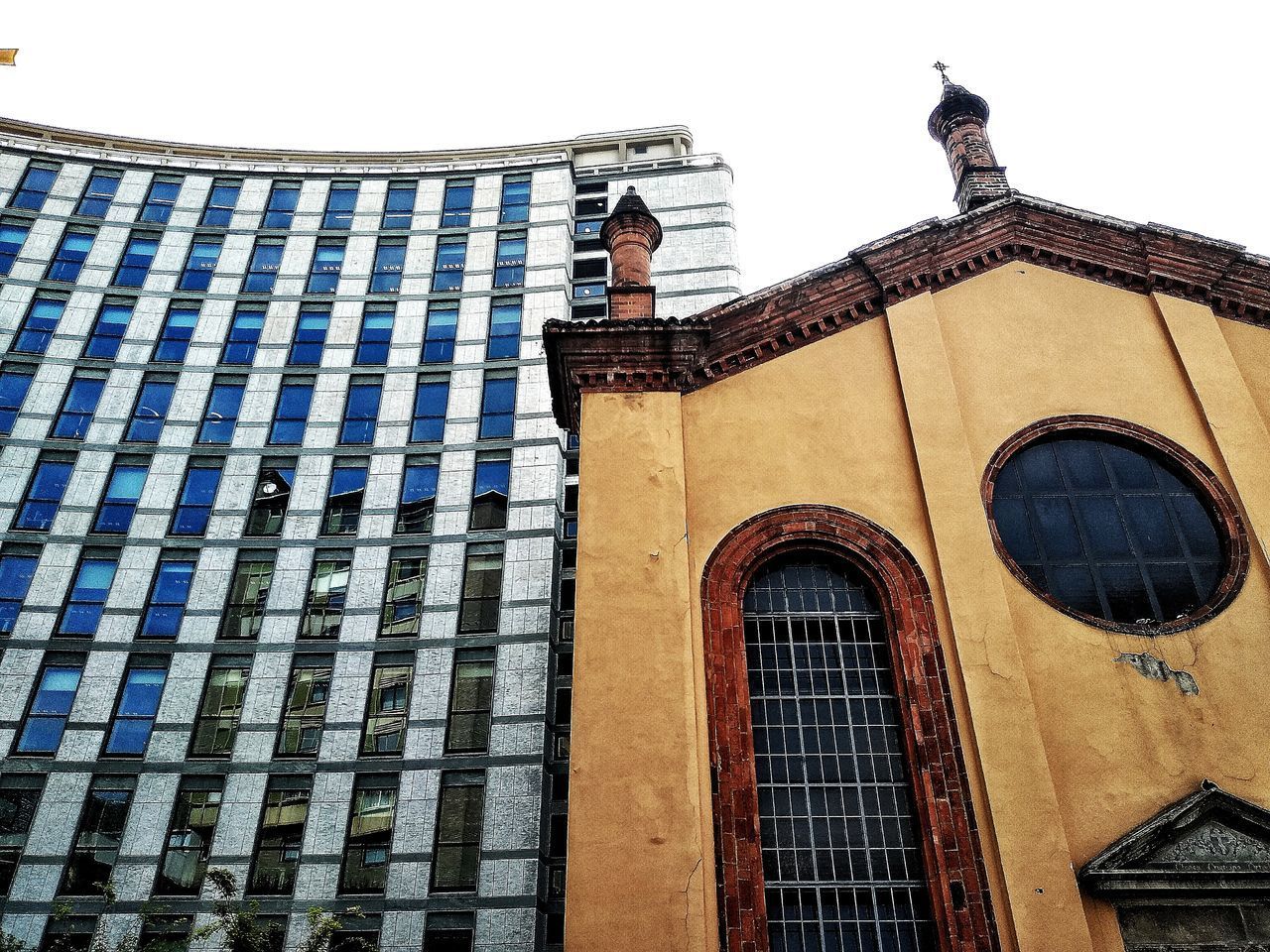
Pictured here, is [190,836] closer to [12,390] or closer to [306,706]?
[306,706]

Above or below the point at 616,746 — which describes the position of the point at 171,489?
above

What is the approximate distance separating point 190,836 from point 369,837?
3.65 metres

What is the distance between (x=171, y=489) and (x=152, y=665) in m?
4.63

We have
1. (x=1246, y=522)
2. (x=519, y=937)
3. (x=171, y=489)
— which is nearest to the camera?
(x=1246, y=522)

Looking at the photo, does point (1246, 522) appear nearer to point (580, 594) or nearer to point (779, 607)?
point (779, 607)

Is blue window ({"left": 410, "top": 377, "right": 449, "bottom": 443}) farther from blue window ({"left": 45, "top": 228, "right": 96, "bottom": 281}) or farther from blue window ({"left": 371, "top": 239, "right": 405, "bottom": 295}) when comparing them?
blue window ({"left": 45, "top": 228, "right": 96, "bottom": 281})

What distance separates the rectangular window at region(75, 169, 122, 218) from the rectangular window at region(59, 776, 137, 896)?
17678 mm

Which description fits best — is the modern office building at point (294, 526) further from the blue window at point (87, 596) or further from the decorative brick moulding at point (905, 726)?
the decorative brick moulding at point (905, 726)

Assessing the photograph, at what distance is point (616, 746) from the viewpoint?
9.79 metres

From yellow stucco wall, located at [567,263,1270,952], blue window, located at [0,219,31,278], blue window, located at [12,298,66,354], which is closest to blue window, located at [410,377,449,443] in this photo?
blue window, located at [12,298,66,354]

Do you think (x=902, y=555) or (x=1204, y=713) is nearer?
(x=1204, y=713)

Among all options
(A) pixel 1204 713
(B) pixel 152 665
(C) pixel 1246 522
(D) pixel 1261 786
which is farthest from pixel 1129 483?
(B) pixel 152 665

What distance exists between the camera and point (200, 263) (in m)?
27.7

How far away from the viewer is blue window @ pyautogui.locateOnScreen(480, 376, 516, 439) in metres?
24.8
